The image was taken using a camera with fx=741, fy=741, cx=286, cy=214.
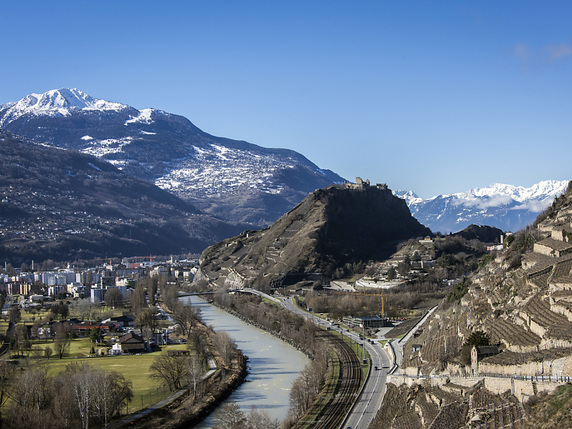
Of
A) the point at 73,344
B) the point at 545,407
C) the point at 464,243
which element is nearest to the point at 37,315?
the point at 73,344

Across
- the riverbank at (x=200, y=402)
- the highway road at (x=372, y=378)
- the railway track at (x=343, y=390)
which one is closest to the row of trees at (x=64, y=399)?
the riverbank at (x=200, y=402)

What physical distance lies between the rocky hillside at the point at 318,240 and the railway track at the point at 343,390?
152 feet

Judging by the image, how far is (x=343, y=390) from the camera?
46.9m

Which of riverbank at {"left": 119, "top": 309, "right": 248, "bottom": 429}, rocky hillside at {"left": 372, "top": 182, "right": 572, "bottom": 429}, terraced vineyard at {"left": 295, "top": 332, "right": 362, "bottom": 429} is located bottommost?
riverbank at {"left": 119, "top": 309, "right": 248, "bottom": 429}

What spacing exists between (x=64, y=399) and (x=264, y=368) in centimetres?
2181

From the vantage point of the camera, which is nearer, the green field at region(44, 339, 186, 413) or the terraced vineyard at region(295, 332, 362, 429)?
the terraced vineyard at region(295, 332, 362, 429)

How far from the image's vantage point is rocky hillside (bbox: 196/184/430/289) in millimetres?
111438

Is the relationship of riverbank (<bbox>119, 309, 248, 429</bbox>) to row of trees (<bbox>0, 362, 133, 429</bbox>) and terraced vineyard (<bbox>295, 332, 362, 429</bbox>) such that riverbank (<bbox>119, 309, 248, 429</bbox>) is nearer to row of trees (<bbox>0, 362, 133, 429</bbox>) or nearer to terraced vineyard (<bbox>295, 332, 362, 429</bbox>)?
row of trees (<bbox>0, 362, 133, 429</bbox>)

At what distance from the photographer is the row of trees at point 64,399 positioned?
3647cm

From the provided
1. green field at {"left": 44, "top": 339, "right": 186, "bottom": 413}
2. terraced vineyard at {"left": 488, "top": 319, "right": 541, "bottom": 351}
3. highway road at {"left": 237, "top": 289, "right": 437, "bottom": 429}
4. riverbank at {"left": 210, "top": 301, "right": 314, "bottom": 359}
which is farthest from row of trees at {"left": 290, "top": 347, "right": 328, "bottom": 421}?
terraced vineyard at {"left": 488, "top": 319, "right": 541, "bottom": 351}

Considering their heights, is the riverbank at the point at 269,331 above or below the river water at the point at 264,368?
above

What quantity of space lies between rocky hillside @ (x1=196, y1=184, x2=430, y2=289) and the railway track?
46339mm

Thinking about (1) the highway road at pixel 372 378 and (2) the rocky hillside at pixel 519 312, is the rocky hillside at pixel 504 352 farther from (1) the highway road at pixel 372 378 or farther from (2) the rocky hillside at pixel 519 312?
(1) the highway road at pixel 372 378

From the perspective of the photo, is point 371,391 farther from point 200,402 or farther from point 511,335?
point 511,335
